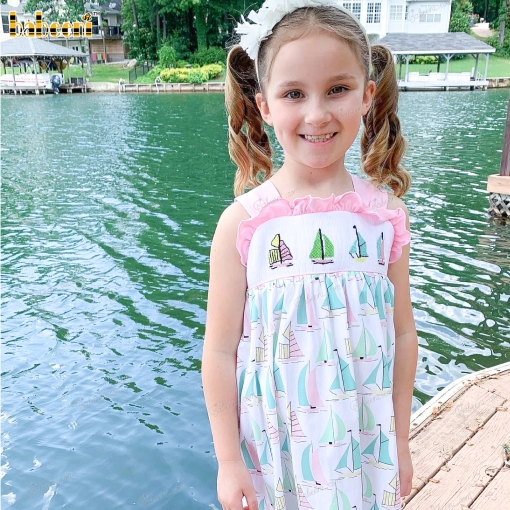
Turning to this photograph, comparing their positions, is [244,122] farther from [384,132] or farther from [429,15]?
[429,15]

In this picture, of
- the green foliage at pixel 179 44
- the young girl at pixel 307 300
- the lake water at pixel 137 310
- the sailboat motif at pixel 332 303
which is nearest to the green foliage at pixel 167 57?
the green foliage at pixel 179 44

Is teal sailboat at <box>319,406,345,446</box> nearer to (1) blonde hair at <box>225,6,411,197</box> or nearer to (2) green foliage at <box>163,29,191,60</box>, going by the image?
(1) blonde hair at <box>225,6,411,197</box>

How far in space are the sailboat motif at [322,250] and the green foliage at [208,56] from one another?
1825 inches

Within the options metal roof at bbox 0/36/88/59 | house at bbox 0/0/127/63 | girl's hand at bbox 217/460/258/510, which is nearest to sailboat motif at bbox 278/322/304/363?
girl's hand at bbox 217/460/258/510

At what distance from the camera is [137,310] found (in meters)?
7.07

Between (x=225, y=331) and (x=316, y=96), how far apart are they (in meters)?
0.67

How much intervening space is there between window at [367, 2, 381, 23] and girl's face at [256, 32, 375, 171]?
52.5 metres

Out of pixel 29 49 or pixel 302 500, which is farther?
pixel 29 49

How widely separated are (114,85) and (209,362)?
4243 cm

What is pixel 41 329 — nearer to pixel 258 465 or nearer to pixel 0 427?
pixel 0 427

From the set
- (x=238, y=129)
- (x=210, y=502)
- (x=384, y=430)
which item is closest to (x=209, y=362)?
(x=384, y=430)

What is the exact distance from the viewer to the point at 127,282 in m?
7.89

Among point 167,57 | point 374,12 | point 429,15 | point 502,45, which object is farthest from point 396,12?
point 167,57

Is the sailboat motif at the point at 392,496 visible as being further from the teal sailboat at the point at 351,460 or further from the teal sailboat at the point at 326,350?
the teal sailboat at the point at 326,350
